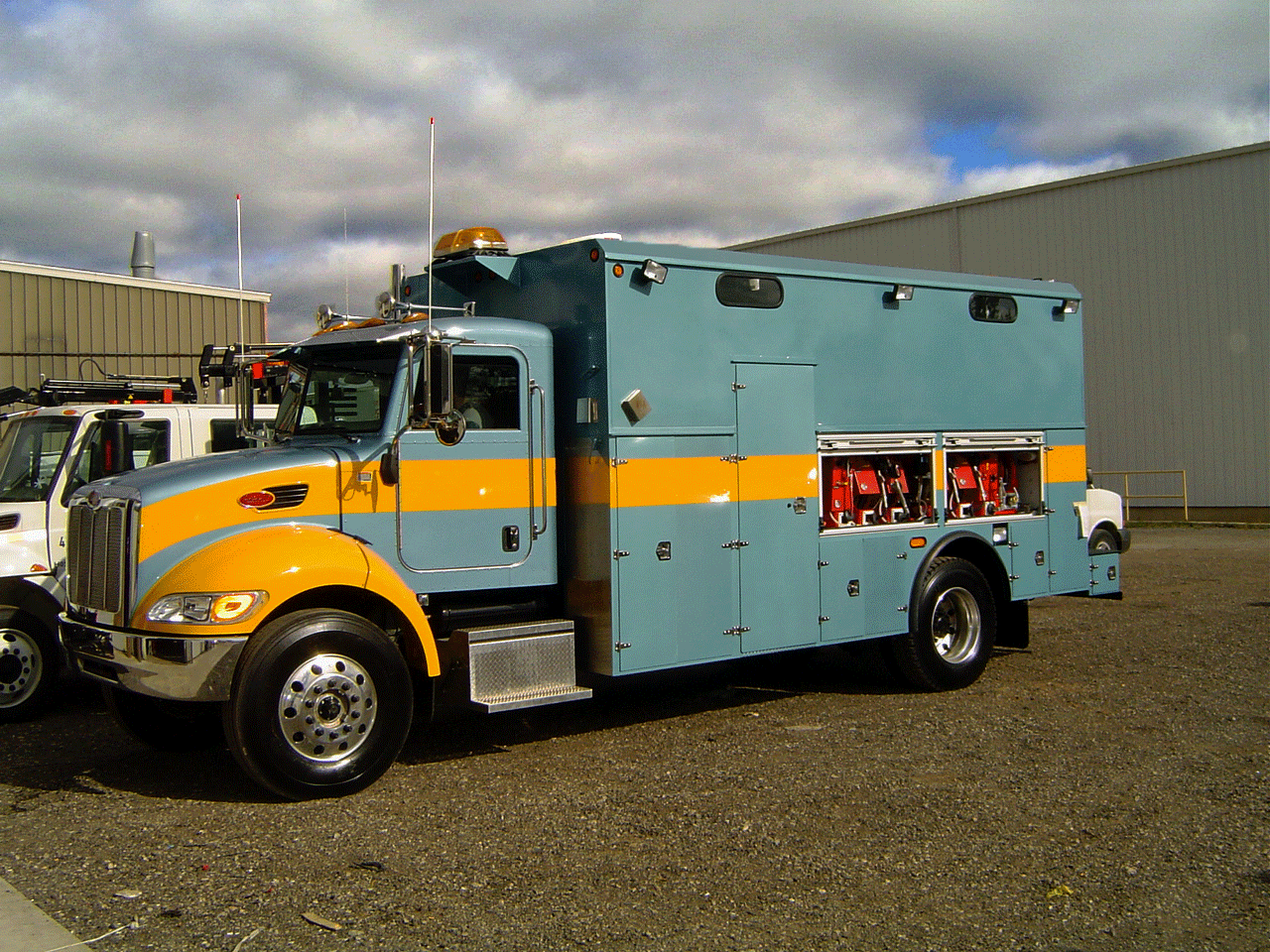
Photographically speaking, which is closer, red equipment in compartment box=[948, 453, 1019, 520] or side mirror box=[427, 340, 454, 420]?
side mirror box=[427, 340, 454, 420]

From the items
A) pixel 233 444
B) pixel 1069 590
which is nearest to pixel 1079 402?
pixel 1069 590

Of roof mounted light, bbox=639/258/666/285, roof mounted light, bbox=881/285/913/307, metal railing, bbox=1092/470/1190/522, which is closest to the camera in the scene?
roof mounted light, bbox=639/258/666/285

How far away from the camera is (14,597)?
8203 mm

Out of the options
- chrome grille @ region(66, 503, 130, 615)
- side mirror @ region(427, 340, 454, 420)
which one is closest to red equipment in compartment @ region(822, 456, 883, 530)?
side mirror @ region(427, 340, 454, 420)

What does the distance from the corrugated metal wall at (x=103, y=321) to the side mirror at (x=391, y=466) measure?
10465mm

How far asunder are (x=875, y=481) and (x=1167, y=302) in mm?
19298

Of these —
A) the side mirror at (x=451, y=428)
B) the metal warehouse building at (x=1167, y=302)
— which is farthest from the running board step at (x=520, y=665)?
the metal warehouse building at (x=1167, y=302)

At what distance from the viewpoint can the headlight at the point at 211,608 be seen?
5.87 metres

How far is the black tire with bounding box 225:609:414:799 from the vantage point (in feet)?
19.3

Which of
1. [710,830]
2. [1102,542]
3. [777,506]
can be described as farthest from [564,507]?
[1102,542]

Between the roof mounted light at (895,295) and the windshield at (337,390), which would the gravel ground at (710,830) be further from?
the roof mounted light at (895,295)

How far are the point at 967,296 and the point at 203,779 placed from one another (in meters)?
6.80

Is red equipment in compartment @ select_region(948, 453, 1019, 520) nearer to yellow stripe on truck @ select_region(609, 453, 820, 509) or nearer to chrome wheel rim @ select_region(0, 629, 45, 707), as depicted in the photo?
yellow stripe on truck @ select_region(609, 453, 820, 509)

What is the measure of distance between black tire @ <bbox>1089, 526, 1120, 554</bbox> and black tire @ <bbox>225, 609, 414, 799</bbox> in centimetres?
698
